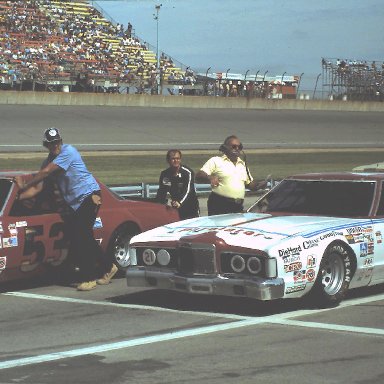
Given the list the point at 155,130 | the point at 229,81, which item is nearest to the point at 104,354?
the point at 155,130

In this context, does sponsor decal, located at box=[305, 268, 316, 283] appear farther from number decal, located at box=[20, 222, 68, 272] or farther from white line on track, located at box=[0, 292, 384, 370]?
number decal, located at box=[20, 222, 68, 272]

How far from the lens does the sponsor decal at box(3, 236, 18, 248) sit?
9.29m

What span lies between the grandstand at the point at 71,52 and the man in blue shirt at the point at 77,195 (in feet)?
120

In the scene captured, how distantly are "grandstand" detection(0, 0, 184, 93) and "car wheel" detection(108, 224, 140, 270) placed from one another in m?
35.7

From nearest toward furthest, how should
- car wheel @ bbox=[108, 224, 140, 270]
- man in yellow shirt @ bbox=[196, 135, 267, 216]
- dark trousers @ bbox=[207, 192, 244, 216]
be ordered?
car wheel @ bbox=[108, 224, 140, 270], man in yellow shirt @ bbox=[196, 135, 267, 216], dark trousers @ bbox=[207, 192, 244, 216]

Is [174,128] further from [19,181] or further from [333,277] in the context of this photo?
[333,277]

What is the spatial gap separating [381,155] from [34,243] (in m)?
29.0

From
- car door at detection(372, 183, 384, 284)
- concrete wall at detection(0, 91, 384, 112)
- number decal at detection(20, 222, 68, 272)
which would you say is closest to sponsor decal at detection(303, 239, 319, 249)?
car door at detection(372, 183, 384, 284)

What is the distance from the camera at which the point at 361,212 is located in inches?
365

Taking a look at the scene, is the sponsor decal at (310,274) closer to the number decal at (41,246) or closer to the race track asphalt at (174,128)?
the number decal at (41,246)

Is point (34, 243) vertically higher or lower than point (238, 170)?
lower

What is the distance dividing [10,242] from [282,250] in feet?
9.78

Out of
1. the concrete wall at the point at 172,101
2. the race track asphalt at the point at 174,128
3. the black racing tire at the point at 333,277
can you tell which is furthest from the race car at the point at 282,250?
the concrete wall at the point at 172,101

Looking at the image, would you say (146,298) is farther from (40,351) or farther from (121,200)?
(40,351)
